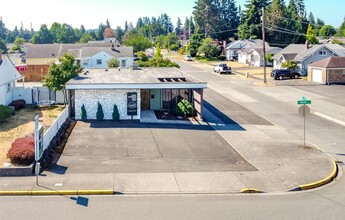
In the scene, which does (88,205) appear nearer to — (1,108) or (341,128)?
(1,108)

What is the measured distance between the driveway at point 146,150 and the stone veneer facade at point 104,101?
138 centimetres

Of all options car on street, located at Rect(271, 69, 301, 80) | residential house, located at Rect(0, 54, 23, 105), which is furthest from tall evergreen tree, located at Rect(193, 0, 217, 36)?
residential house, located at Rect(0, 54, 23, 105)

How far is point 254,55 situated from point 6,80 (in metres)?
56.8

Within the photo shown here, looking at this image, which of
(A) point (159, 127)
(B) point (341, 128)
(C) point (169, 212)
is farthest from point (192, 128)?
(C) point (169, 212)

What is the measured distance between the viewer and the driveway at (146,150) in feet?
61.3

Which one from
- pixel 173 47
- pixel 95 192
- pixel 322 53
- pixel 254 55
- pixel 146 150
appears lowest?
pixel 95 192

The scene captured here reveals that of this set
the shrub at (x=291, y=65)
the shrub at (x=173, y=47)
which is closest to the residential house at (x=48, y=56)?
the shrub at (x=291, y=65)

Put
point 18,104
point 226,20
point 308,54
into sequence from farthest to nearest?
point 226,20
point 308,54
point 18,104

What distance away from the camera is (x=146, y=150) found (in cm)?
2156

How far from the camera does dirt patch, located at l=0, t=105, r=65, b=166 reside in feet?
72.3

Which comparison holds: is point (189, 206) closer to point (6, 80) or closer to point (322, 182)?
point (322, 182)

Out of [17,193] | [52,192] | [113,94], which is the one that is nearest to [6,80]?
[113,94]

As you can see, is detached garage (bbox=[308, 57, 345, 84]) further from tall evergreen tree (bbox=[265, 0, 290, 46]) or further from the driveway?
tall evergreen tree (bbox=[265, 0, 290, 46])

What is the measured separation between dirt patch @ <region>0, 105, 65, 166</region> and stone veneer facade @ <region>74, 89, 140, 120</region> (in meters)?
2.30
